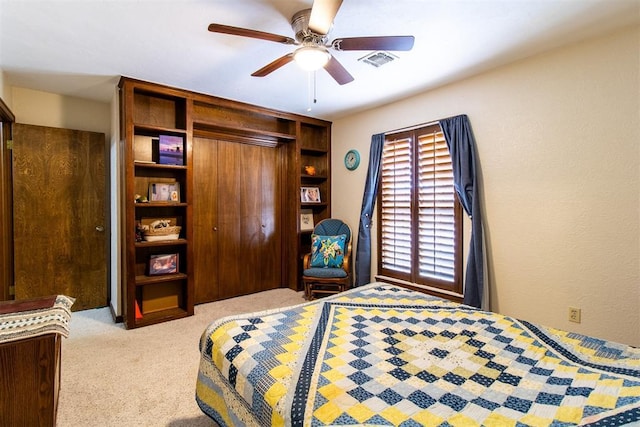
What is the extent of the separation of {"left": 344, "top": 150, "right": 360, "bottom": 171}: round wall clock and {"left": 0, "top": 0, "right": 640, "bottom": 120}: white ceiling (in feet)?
3.50

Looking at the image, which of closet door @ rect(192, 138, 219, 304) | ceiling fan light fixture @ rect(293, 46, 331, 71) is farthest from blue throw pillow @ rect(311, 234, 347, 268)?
ceiling fan light fixture @ rect(293, 46, 331, 71)

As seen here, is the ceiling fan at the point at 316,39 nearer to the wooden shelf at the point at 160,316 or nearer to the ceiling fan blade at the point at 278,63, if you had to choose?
the ceiling fan blade at the point at 278,63

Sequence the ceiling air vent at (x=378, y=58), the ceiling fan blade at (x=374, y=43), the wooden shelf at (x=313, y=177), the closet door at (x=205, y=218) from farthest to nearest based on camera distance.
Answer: the wooden shelf at (x=313, y=177) < the closet door at (x=205, y=218) < the ceiling air vent at (x=378, y=58) < the ceiling fan blade at (x=374, y=43)

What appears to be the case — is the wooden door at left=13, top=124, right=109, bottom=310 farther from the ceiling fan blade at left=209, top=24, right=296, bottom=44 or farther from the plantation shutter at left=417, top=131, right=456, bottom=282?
the plantation shutter at left=417, top=131, right=456, bottom=282

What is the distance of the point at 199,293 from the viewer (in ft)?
12.6

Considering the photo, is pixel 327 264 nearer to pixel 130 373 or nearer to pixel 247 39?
pixel 130 373

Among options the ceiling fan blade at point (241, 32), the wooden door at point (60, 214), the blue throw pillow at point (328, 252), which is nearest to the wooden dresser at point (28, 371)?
the ceiling fan blade at point (241, 32)

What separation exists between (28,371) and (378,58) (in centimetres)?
291

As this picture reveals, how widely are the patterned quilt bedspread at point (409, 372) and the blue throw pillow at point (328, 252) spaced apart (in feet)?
6.50

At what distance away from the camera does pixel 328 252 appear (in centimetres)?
392

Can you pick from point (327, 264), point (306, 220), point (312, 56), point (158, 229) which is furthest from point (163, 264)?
point (312, 56)

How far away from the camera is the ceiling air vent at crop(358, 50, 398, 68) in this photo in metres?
2.54

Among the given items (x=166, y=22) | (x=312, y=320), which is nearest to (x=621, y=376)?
(x=312, y=320)

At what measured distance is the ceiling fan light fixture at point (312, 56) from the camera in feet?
6.45
